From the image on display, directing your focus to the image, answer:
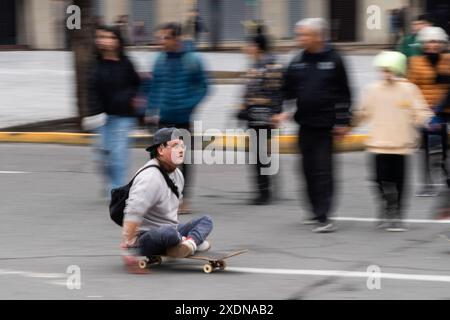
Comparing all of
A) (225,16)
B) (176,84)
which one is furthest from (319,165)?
(225,16)

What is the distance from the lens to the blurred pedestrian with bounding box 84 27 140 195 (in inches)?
423

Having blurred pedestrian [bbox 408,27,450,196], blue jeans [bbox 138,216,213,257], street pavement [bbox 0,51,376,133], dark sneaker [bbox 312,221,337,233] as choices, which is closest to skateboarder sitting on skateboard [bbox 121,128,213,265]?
blue jeans [bbox 138,216,213,257]

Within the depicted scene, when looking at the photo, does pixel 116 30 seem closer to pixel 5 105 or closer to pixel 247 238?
pixel 247 238

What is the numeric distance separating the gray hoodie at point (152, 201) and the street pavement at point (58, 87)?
419cm

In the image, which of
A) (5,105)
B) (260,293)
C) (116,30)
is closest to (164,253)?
(260,293)

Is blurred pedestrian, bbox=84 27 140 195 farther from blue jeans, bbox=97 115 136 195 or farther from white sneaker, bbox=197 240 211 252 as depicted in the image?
white sneaker, bbox=197 240 211 252

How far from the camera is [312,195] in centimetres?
974

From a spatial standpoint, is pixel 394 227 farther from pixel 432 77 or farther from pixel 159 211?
pixel 159 211

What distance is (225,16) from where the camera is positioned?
Answer: 35.4 m

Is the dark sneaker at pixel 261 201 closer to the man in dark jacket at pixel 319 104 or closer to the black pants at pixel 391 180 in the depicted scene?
the man in dark jacket at pixel 319 104

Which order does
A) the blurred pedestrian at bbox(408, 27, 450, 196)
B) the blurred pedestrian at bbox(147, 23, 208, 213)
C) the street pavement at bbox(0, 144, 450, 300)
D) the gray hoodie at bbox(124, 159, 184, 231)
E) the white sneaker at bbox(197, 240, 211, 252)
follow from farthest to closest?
the blurred pedestrian at bbox(408, 27, 450, 196) → the blurred pedestrian at bbox(147, 23, 208, 213) → the white sneaker at bbox(197, 240, 211, 252) → the gray hoodie at bbox(124, 159, 184, 231) → the street pavement at bbox(0, 144, 450, 300)

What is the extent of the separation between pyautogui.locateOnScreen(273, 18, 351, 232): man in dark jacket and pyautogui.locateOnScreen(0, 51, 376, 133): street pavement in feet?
8.89

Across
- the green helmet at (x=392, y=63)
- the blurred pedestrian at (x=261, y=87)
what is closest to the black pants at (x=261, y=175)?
the blurred pedestrian at (x=261, y=87)

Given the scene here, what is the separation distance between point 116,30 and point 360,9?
25106 mm
